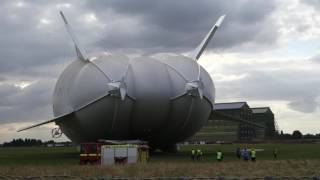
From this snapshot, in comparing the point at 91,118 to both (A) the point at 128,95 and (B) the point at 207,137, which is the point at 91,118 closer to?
(A) the point at 128,95

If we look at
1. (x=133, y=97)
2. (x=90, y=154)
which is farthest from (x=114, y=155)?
(x=133, y=97)

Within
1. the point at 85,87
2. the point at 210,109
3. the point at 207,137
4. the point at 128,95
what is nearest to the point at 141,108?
the point at 128,95

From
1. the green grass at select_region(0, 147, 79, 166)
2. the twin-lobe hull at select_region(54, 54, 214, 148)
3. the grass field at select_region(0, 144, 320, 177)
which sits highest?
the twin-lobe hull at select_region(54, 54, 214, 148)

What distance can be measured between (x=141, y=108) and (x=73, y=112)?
676 cm

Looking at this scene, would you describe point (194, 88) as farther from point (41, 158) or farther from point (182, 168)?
point (182, 168)

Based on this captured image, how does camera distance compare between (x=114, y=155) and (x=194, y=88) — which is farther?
(x=194, y=88)

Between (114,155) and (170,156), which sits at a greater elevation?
(114,155)

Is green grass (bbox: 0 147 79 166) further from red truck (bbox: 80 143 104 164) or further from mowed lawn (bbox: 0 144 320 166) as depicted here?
red truck (bbox: 80 143 104 164)

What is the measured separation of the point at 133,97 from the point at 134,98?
0.48 ft

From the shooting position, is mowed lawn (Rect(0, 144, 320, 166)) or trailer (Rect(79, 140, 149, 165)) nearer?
trailer (Rect(79, 140, 149, 165))

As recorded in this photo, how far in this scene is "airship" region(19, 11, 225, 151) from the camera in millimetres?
54125

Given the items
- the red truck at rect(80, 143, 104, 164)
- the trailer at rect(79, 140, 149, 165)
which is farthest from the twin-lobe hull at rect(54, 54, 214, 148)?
the trailer at rect(79, 140, 149, 165)

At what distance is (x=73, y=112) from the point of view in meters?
56.2

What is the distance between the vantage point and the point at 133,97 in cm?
5466
